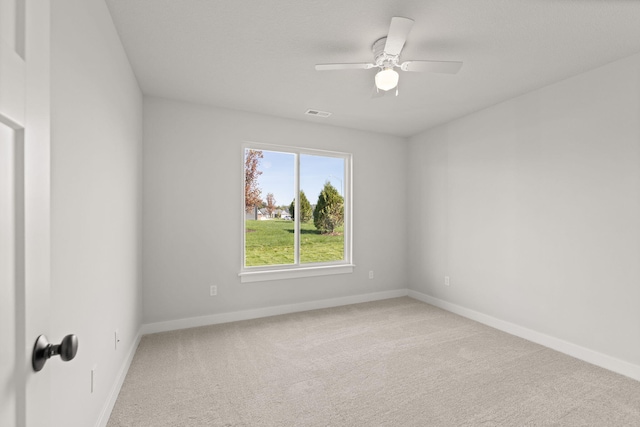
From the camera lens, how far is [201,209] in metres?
3.52

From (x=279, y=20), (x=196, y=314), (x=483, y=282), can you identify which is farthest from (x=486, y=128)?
(x=196, y=314)

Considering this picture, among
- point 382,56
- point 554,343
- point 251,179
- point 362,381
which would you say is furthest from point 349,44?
point 554,343

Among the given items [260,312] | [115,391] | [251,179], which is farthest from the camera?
[251,179]

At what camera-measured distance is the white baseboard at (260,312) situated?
3.33m

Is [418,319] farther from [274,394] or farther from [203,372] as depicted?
[203,372]

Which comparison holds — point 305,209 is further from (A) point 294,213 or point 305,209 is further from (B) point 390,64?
(B) point 390,64

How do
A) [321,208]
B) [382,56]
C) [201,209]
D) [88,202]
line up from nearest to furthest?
[88,202], [382,56], [201,209], [321,208]

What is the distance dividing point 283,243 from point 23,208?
348 cm

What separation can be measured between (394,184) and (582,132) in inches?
92.9

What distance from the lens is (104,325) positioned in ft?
6.19

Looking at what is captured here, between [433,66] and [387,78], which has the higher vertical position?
[433,66]

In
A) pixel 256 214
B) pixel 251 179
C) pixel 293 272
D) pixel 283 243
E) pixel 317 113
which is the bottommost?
pixel 293 272

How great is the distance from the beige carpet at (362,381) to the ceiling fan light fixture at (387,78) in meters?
2.20

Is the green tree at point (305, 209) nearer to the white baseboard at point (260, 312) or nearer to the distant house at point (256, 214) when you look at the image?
the distant house at point (256, 214)
